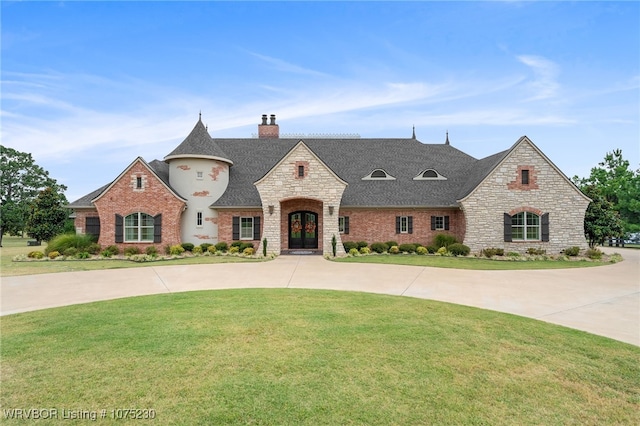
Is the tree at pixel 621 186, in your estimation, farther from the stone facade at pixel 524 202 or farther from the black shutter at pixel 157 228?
the black shutter at pixel 157 228

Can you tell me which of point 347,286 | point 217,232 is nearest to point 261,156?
point 217,232

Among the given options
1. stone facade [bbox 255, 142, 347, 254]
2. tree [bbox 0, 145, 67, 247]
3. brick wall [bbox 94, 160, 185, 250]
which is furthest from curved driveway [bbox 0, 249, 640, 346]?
tree [bbox 0, 145, 67, 247]

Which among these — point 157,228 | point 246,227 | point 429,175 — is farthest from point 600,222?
point 157,228

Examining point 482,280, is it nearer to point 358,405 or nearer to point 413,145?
point 358,405

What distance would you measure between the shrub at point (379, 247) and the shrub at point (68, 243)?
58.9 feet

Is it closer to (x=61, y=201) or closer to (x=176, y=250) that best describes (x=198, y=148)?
(x=176, y=250)

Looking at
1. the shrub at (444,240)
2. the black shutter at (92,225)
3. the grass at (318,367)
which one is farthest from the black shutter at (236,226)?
the grass at (318,367)

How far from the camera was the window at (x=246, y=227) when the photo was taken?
76.1ft

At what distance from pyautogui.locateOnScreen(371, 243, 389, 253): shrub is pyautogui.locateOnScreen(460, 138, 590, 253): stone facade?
509cm

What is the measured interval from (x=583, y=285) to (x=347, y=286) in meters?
8.05

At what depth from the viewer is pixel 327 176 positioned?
21.7 m

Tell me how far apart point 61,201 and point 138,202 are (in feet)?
85.7

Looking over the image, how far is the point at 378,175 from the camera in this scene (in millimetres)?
26125

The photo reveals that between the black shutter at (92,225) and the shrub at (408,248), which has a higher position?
the black shutter at (92,225)
